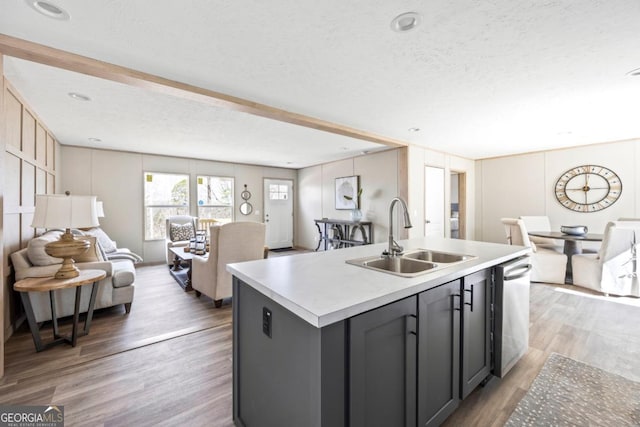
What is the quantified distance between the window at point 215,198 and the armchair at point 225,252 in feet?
11.2

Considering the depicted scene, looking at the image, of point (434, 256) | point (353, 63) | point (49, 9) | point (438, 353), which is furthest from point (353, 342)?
point (49, 9)

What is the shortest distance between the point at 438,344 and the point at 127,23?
2.63 m

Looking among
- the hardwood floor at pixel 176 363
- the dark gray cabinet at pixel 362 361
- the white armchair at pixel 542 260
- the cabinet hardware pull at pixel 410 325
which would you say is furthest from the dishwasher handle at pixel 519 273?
the white armchair at pixel 542 260

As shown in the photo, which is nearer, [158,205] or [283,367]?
[283,367]

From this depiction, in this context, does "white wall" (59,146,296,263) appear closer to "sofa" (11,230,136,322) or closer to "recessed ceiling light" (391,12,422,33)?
"sofa" (11,230,136,322)

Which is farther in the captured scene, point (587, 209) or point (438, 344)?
point (587, 209)

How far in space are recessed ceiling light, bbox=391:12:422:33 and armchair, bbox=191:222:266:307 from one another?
243cm

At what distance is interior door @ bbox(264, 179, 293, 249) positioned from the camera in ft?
24.6

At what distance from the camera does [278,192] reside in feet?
25.4

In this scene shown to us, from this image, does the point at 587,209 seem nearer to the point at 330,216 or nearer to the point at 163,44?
the point at 330,216

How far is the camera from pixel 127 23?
1.67 meters

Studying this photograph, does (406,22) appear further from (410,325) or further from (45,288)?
(45,288)

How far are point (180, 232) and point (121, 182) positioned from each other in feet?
5.20

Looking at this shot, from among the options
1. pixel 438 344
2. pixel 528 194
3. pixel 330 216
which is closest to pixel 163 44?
pixel 438 344
